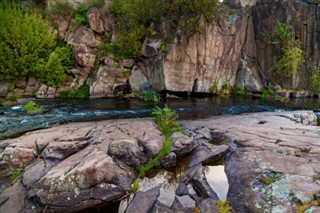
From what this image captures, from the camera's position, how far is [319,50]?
28.1 meters

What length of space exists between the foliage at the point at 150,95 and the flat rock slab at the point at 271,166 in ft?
35.9

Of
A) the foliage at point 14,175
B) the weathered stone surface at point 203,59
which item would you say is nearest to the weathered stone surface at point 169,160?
the foliage at point 14,175

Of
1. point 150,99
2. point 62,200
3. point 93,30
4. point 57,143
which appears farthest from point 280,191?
point 93,30

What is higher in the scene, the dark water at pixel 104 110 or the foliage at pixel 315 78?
the foliage at pixel 315 78

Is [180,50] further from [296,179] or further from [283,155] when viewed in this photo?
[296,179]

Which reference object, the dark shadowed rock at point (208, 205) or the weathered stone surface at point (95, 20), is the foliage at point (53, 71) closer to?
the weathered stone surface at point (95, 20)

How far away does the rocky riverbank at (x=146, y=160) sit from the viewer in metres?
6.74

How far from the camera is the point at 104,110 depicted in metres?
18.2

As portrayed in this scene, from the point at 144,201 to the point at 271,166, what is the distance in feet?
12.9

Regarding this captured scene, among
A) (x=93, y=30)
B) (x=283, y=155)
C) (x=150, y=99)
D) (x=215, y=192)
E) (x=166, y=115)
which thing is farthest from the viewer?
(x=93, y=30)

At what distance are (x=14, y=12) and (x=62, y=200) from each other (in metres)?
24.9

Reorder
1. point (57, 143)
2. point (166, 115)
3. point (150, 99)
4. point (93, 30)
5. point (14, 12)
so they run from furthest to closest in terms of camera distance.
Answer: point (93, 30) → point (14, 12) → point (150, 99) → point (166, 115) → point (57, 143)

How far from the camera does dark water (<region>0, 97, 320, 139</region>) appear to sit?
1452cm

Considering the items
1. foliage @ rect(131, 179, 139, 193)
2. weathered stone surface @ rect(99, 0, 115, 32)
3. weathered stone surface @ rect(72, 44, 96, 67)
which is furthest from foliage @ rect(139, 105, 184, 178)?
weathered stone surface @ rect(99, 0, 115, 32)
